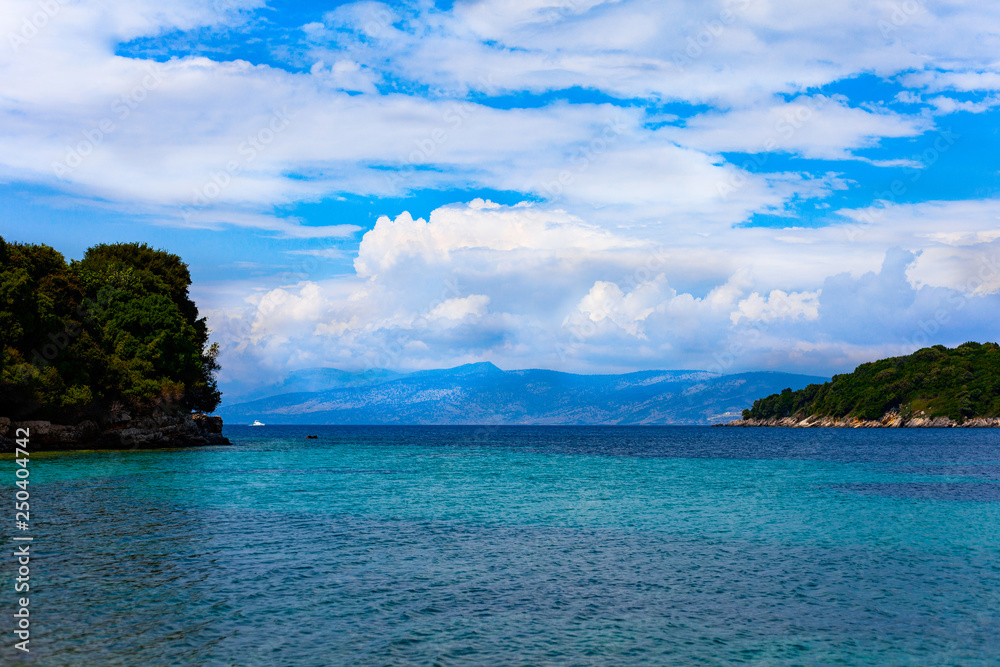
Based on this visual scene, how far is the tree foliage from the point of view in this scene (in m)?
75.8

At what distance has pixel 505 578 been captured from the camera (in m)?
23.9

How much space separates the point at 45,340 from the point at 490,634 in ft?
267

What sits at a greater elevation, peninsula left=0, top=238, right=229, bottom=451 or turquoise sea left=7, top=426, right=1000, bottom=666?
peninsula left=0, top=238, right=229, bottom=451

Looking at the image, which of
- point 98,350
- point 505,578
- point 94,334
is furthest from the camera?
point 94,334

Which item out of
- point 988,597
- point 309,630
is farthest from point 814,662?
point 309,630

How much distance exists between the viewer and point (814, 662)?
16172 millimetres

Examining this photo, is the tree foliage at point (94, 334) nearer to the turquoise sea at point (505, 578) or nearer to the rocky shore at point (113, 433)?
the rocky shore at point (113, 433)

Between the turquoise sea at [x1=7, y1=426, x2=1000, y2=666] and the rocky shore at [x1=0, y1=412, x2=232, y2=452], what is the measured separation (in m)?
40.1

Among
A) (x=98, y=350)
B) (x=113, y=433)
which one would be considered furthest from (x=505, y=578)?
(x=113, y=433)

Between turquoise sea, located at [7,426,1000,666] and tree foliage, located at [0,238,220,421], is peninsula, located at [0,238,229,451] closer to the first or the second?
tree foliage, located at [0,238,220,421]

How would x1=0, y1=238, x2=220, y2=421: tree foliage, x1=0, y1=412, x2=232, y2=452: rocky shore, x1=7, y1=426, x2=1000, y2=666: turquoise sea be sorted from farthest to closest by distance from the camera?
x1=0, y1=412, x2=232, y2=452: rocky shore < x1=0, y1=238, x2=220, y2=421: tree foliage < x1=7, y1=426, x2=1000, y2=666: turquoise sea

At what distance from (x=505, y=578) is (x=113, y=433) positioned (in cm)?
8855

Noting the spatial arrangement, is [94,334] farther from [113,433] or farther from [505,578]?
[505,578]

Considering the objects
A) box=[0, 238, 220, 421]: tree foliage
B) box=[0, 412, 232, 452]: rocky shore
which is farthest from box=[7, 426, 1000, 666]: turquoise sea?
box=[0, 412, 232, 452]: rocky shore
